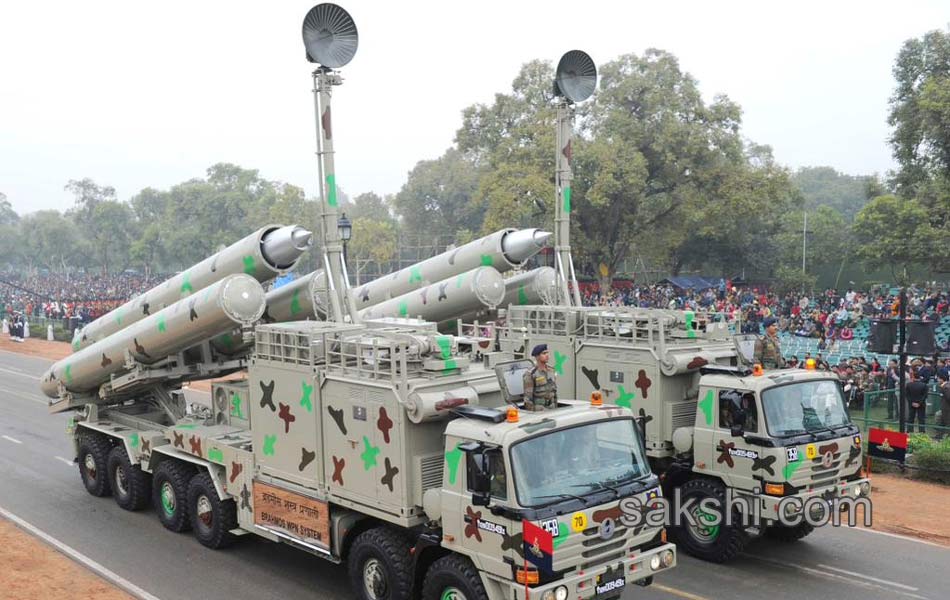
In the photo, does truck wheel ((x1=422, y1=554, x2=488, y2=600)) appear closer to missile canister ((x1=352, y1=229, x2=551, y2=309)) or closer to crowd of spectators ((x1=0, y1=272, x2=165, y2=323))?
missile canister ((x1=352, y1=229, x2=551, y2=309))

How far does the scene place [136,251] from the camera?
252 feet

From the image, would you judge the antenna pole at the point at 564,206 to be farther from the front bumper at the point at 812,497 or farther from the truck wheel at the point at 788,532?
the front bumper at the point at 812,497

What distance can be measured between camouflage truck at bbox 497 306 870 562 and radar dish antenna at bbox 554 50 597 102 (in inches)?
186

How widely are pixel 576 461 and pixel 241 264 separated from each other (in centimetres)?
678

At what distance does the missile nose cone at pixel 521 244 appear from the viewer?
14.7 meters

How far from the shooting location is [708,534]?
10.0 m

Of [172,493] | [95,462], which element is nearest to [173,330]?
[172,493]

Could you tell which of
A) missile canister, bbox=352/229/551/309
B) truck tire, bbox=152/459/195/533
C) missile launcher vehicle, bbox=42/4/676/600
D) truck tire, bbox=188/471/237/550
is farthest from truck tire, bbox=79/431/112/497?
missile canister, bbox=352/229/551/309

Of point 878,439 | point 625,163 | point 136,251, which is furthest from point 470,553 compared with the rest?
point 136,251

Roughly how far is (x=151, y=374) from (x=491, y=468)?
7220 mm

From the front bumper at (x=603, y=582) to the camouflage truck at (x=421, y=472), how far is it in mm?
14

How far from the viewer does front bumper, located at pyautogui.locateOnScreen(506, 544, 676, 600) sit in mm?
6680

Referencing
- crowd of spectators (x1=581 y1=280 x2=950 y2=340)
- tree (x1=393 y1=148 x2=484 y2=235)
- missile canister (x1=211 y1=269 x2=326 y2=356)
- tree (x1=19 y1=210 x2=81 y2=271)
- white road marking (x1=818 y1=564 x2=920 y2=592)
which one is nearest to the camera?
white road marking (x1=818 y1=564 x2=920 y2=592)

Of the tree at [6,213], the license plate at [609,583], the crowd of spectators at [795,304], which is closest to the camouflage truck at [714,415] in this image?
the license plate at [609,583]
